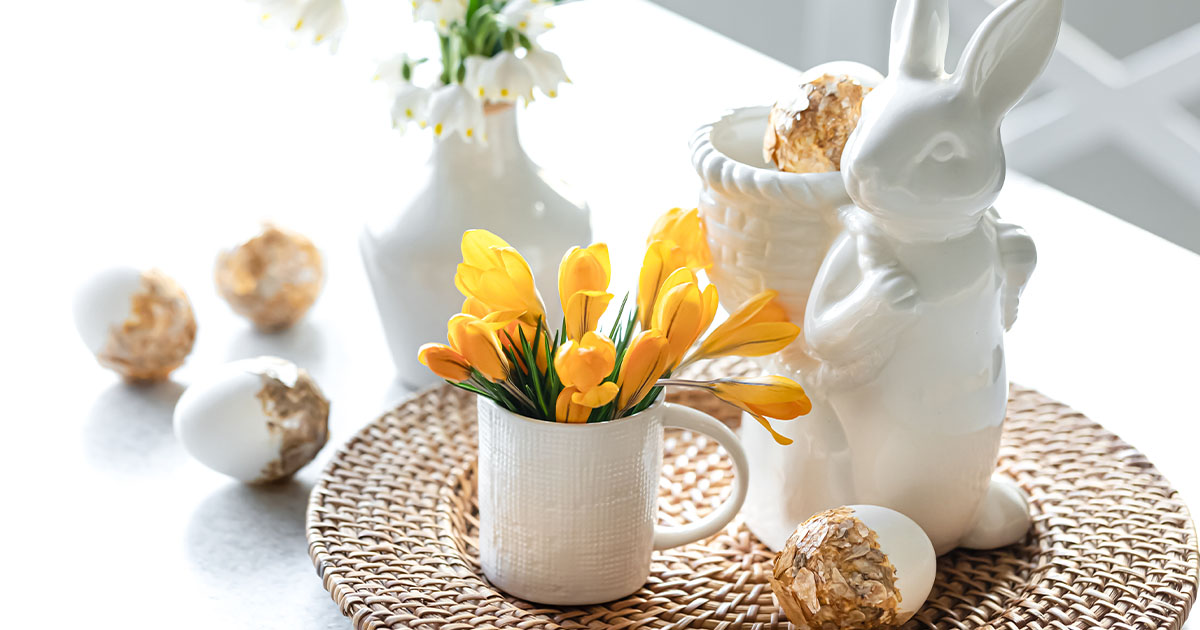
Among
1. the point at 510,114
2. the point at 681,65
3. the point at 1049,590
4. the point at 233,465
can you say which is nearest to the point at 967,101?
the point at 1049,590

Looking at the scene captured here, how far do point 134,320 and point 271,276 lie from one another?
115mm

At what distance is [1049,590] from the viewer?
632 mm

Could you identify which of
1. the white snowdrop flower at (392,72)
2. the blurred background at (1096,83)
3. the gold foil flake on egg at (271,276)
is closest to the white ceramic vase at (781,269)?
the white snowdrop flower at (392,72)

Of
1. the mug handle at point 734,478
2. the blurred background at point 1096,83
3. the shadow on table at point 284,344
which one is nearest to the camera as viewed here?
the mug handle at point 734,478

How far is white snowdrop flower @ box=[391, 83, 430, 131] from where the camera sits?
0.81m

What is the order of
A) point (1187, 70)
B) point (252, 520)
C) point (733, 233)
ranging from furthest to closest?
point (1187, 70), point (252, 520), point (733, 233)

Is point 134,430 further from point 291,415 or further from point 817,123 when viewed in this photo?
point 817,123

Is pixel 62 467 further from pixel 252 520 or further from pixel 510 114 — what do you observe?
pixel 510 114

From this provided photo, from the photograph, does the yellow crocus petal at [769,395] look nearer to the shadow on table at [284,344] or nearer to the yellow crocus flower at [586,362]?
the yellow crocus flower at [586,362]

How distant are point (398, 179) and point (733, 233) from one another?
33 centimetres

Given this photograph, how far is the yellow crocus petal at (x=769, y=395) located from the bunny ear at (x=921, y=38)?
0.54 feet

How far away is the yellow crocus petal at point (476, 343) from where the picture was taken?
0.58 metres

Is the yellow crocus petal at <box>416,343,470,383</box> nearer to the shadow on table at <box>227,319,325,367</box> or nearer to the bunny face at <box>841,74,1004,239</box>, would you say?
the bunny face at <box>841,74,1004,239</box>

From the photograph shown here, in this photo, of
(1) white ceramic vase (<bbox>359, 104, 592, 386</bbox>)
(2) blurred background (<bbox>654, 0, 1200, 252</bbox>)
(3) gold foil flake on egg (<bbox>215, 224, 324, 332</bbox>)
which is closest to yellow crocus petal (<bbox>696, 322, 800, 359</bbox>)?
(1) white ceramic vase (<bbox>359, 104, 592, 386</bbox>)
